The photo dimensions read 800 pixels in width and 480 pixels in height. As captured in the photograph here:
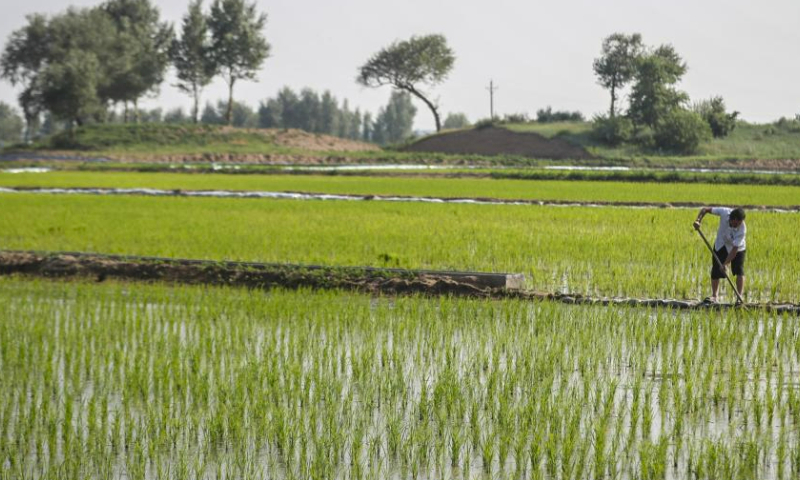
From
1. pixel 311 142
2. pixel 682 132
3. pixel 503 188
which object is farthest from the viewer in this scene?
pixel 311 142

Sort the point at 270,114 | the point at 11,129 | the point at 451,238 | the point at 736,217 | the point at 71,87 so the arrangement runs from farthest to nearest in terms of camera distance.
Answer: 1. the point at 11,129
2. the point at 270,114
3. the point at 71,87
4. the point at 451,238
5. the point at 736,217

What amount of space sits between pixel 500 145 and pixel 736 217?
179 feet

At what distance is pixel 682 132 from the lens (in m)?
58.3

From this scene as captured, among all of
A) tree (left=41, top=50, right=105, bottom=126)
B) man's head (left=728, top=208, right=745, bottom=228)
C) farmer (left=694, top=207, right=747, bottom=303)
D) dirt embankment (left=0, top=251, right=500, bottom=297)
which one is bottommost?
dirt embankment (left=0, top=251, right=500, bottom=297)

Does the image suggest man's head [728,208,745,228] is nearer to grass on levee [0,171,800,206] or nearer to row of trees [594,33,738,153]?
grass on levee [0,171,800,206]

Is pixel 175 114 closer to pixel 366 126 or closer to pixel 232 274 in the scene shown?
pixel 366 126

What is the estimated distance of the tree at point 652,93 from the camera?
6366 cm

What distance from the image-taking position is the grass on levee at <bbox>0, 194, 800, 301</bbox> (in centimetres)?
1270

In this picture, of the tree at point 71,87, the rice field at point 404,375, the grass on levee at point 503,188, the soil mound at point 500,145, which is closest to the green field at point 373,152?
the soil mound at point 500,145

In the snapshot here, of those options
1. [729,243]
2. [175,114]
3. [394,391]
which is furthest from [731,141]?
[175,114]

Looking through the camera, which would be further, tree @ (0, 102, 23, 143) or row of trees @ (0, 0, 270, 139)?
tree @ (0, 102, 23, 143)

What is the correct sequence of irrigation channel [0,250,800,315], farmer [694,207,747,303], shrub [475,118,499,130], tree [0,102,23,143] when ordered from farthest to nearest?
1. tree [0,102,23,143]
2. shrub [475,118,499,130]
3. irrigation channel [0,250,800,315]
4. farmer [694,207,747,303]

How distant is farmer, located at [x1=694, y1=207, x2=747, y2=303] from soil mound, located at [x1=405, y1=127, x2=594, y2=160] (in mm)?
48867

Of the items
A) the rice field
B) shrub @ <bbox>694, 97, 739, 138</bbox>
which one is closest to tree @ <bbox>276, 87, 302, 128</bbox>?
shrub @ <bbox>694, 97, 739, 138</bbox>
